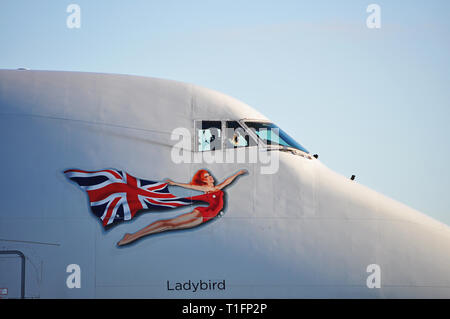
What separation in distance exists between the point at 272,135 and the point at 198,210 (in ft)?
7.87

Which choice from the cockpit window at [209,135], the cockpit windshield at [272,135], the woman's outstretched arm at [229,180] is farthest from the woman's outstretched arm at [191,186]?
the cockpit windshield at [272,135]

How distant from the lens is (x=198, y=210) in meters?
12.8

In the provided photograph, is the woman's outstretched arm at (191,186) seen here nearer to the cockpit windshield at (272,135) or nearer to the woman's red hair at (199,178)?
the woman's red hair at (199,178)

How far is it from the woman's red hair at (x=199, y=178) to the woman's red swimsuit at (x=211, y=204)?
277mm

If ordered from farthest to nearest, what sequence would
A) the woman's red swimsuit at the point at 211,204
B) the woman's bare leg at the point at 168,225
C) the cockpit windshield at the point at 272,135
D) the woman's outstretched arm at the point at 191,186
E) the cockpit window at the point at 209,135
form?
the cockpit windshield at the point at 272,135, the cockpit window at the point at 209,135, the woman's outstretched arm at the point at 191,186, the woman's red swimsuit at the point at 211,204, the woman's bare leg at the point at 168,225

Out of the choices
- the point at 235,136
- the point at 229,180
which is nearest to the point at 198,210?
the point at 229,180

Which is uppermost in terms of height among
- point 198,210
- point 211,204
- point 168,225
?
point 211,204

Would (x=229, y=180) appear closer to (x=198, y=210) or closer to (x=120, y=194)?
(x=198, y=210)

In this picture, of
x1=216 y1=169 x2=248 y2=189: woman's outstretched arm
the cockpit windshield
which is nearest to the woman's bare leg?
x1=216 y1=169 x2=248 y2=189: woman's outstretched arm

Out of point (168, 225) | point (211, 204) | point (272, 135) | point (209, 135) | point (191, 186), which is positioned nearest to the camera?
point (168, 225)

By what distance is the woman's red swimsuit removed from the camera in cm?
1273

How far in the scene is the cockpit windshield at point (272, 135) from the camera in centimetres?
1350

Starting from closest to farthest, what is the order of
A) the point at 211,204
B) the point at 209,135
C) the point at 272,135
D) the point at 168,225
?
the point at 168,225, the point at 211,204, the point at 209,135, the point at 272,135

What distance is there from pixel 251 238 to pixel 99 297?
10.8ft
